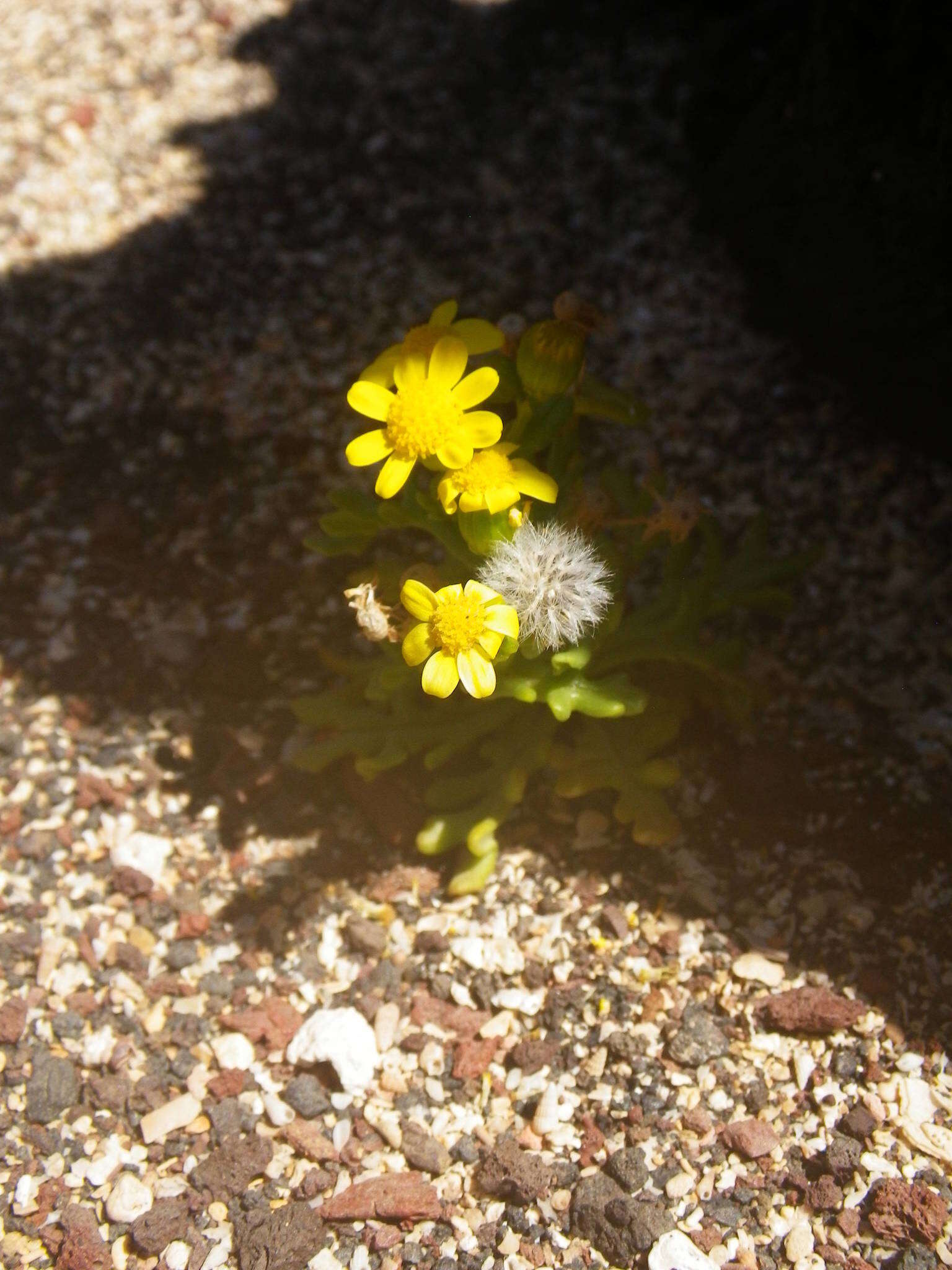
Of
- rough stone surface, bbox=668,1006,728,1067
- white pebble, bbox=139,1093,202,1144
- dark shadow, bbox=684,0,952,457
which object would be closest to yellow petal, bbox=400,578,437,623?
rough stone surface, bbox=668,1006,728,1067

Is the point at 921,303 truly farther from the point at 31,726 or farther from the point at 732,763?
the point at 31,726

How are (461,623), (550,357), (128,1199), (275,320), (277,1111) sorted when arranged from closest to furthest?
(461,623) < (550,357) < (128,1199) < (277,1111) < (275,320)

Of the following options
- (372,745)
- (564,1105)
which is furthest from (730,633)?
(564,1105)

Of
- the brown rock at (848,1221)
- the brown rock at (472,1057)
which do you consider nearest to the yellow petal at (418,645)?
the brown rock at (472,1057)

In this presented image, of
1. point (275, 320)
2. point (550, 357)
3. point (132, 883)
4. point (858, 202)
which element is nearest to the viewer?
point (550, 357)

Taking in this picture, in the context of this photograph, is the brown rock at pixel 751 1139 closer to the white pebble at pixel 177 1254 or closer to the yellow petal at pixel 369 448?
the white pebble at pixel 177 1254

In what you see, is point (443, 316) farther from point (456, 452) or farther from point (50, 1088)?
point (50, 1088)

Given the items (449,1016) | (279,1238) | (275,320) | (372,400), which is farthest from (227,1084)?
(275,320)
